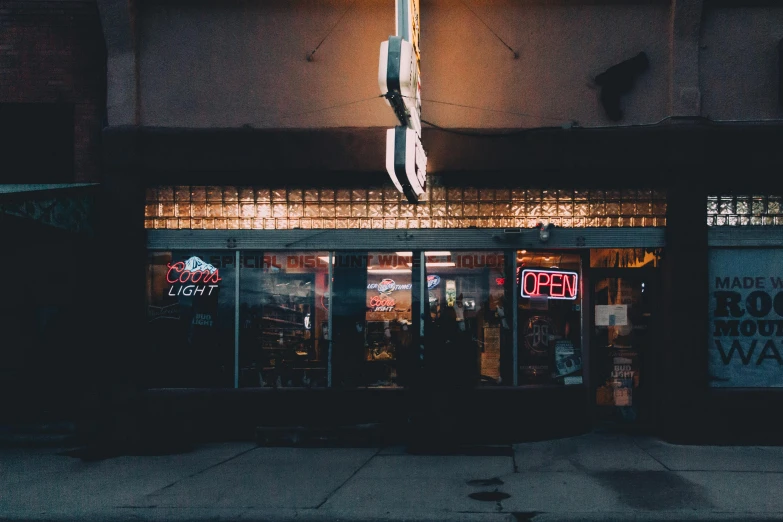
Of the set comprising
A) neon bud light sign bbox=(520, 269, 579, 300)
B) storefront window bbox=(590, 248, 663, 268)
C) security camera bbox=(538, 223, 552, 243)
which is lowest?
neon bud light sign bbox=(520, 269, 579, 300)

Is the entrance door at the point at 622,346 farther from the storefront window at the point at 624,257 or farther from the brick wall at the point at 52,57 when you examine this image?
the brick wall at the point at 52,57

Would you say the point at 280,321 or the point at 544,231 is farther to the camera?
the point at 280,321

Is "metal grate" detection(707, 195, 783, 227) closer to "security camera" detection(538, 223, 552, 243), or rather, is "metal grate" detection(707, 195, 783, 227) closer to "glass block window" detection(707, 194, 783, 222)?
"glass block window" detection(707, 194, 783, 222)

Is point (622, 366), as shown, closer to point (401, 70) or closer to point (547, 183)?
point (547, 183)

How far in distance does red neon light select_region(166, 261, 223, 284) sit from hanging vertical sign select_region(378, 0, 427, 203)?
127 inches

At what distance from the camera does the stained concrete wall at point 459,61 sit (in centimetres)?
1043

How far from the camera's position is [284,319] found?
11.0 m

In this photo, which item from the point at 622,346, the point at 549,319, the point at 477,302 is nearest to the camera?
the point at 477,302

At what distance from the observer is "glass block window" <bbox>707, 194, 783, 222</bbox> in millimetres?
10617

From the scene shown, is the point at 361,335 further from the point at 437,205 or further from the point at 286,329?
the point at 437,205

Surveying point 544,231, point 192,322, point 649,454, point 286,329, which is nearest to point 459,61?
point 544,231

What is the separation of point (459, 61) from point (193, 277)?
4.91 m

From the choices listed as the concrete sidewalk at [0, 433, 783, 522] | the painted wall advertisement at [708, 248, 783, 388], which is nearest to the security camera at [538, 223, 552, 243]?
the painted wall advertisement at [708, 248, 783, 388]

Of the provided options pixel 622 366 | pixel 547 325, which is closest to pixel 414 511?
pixel 547 325
